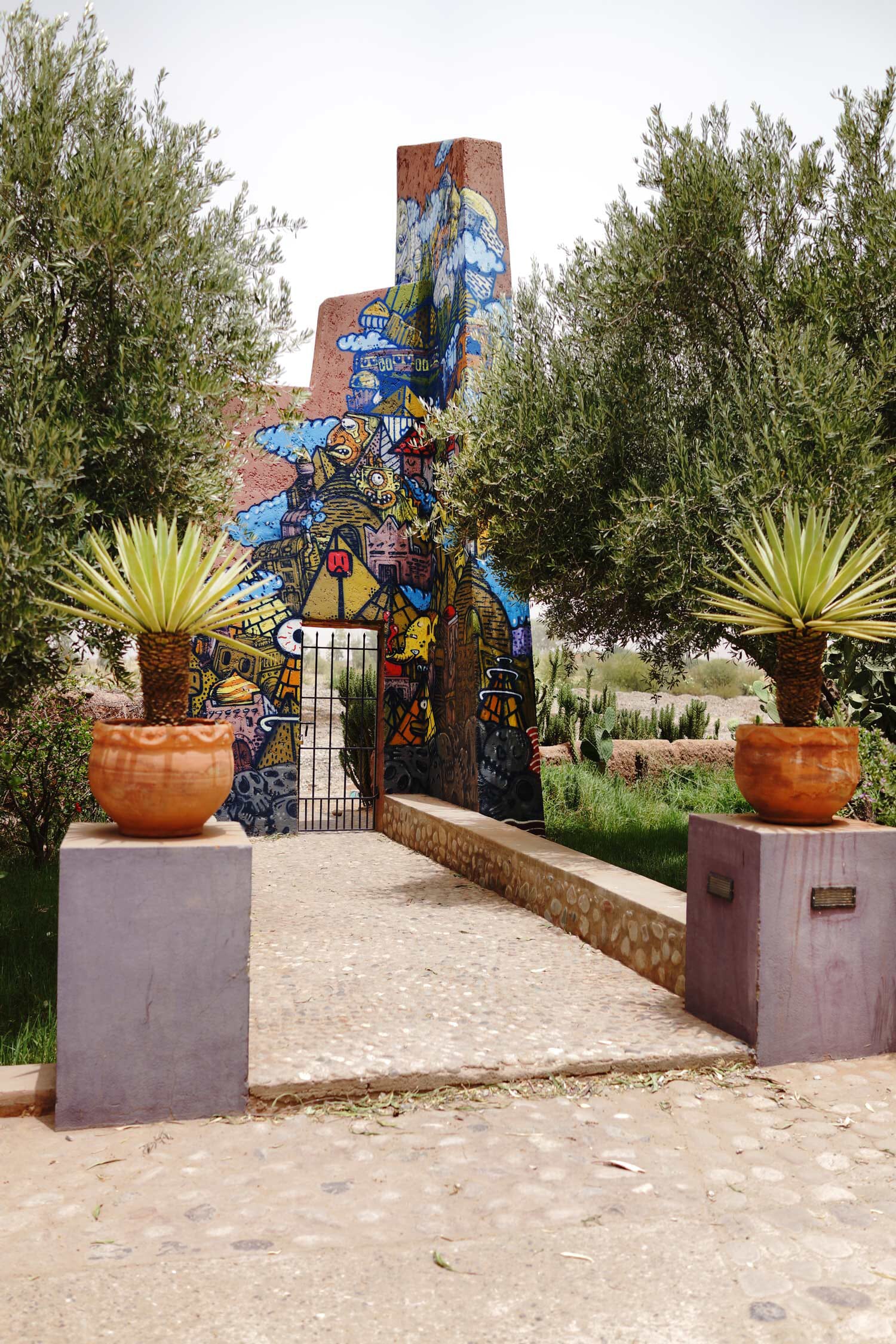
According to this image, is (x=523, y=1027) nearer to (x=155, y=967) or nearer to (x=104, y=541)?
(x=155, y=967)

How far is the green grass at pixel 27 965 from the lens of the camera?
14.7 ft

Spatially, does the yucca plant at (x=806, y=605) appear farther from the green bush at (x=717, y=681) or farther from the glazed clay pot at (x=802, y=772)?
the green bush at (x=717, y=681)

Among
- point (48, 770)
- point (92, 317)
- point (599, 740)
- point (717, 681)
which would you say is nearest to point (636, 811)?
point (599, 740)

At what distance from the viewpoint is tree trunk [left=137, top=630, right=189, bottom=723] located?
13.3 feet

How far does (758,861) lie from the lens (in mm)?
4301

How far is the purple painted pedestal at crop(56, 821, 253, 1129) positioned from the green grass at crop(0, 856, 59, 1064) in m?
0.85

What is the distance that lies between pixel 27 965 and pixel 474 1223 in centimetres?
366

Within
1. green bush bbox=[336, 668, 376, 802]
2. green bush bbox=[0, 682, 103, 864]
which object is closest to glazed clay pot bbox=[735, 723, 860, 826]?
green bush bbox=[0, 682, 103, 864]

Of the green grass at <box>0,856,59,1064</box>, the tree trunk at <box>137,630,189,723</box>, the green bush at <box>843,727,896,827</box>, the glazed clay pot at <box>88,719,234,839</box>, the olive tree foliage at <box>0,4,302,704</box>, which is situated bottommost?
the green grass at <box>0,856,59,1064</box>

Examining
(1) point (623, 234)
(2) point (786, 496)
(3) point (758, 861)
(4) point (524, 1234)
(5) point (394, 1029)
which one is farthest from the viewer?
(1) point (623, 234)

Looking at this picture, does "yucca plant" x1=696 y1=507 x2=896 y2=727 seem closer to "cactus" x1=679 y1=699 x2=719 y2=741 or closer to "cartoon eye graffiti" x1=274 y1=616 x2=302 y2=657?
"cartoon eye graffiti" x1=274 y1=616 x2=302 y2=657

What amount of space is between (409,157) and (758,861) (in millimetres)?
10710

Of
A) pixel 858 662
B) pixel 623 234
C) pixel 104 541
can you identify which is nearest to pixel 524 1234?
pixel 104 541

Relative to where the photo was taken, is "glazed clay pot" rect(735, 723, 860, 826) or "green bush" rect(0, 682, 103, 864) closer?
"glazed clay pot" rect(735, 723, 860, 826)
